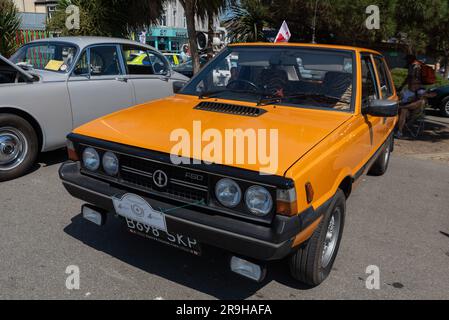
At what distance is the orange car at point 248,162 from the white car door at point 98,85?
204 cm

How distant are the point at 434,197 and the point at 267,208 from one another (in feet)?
11.8

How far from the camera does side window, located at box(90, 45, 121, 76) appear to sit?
18.4 feet

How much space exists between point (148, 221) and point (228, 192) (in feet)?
1.97

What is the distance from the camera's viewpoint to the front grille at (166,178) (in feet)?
8.32

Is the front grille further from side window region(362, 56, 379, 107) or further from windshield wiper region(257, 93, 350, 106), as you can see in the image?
side window region(362, 56, 379, 107)

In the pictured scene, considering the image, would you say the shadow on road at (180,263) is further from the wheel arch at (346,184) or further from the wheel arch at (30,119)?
the wheel arch at (30,119)

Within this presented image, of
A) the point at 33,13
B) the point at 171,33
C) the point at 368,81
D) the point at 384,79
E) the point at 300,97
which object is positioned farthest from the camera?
the point at 171,33

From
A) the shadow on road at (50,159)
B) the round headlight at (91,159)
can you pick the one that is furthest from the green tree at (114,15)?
the round headlight at (91,159)

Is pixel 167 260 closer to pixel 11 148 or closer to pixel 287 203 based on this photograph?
pixel 287 203

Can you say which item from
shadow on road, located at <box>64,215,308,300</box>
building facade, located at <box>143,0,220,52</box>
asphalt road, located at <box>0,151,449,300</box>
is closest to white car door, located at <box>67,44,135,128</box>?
asphalt road, located at <box>0,151,449,300</box>

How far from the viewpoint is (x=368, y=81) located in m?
4.08

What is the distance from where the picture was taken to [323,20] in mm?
9898

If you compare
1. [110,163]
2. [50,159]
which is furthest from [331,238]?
[50,159]
